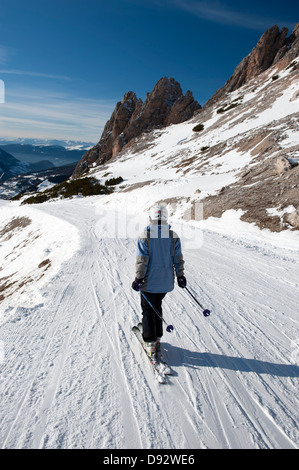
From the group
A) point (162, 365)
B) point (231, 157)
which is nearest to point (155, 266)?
point (162, 365)

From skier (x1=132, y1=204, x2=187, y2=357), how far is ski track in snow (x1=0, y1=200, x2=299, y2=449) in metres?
0.49

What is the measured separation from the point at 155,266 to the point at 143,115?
237 feet

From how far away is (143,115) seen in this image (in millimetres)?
67562

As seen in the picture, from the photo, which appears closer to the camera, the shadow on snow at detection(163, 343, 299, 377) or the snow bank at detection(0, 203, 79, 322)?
the shadow on snow at detection(163, 343, 299, 377)

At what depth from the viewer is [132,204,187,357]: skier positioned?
3586 mm

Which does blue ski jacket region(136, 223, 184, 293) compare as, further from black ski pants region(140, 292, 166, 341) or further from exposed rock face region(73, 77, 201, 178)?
exposed rock face region(73, 77, 201, 178)

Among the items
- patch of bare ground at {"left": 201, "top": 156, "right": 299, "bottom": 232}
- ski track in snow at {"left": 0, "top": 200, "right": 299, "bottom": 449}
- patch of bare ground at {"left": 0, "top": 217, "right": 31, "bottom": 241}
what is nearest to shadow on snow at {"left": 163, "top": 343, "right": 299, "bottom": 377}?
ski track in snow at {"left": 0, "top": 200, "right": 299, "bottom": 449}

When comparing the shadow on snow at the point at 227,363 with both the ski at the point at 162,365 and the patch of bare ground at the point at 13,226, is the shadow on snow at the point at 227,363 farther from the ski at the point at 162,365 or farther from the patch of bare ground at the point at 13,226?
the patch of bare ground at the point at 13,226

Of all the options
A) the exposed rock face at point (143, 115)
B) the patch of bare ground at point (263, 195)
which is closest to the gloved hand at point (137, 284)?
the patch of bare ground at point (263, 195)

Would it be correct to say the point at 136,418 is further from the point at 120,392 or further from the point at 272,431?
the point at 272,431

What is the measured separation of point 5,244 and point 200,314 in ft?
52.4

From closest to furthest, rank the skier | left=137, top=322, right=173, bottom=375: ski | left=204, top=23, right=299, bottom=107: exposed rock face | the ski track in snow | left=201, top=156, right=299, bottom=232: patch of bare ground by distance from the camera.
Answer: the ski track in snow → left=137, top=322, right=173, bottom=375: ski → the skier → left=201, top=156, right=299, bottom=232: patch of bare ground → left=204, top=23, right=299, bottom=107: exposed rock face

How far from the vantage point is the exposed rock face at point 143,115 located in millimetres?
66562
